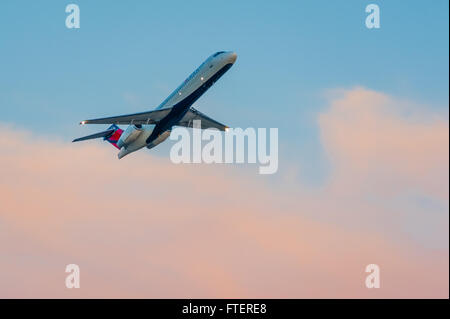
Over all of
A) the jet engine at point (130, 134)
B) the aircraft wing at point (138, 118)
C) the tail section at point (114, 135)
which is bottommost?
the jet engine at point (130, 134)

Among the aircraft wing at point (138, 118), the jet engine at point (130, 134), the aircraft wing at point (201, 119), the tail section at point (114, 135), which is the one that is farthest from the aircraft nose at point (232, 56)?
the tail section at point (114, 135)

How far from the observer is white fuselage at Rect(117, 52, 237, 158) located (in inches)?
2980

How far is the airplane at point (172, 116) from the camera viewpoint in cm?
7638

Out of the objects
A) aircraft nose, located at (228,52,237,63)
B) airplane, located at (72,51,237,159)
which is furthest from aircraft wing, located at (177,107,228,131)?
aircraft nose, located at (228,52,237,63)

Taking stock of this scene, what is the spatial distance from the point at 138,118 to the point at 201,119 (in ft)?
44.0

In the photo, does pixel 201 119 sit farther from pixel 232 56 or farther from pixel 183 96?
pixel 232 56

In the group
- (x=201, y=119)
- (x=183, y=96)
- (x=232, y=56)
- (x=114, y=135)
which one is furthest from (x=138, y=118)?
(x=232, y=56)

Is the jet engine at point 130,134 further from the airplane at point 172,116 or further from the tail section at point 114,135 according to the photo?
the tail section at point 114,135

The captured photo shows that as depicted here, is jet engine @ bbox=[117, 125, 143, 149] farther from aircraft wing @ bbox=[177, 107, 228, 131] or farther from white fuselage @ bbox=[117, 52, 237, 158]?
aircraft wing @ bbox=[177, 107, 228, 131]

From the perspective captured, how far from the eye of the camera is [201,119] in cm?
9588

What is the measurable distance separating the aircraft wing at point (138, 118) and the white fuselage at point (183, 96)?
106cm

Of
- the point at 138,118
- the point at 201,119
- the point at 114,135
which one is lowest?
the point at 138,118
